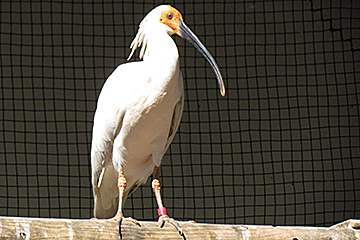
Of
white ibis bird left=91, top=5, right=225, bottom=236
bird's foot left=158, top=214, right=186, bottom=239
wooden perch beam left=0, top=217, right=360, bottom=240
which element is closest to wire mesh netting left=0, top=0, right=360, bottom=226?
white ibis bird left=91, top=5, right=225, bottom=236

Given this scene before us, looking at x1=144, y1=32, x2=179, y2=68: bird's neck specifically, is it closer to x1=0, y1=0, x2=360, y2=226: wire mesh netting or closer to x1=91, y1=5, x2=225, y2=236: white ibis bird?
x1=91, y1=5, x2=225, y2=236: white ibis bird

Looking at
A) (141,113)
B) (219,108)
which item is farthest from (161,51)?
(219,108)

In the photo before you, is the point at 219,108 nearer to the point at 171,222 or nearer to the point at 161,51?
the point at 161,51

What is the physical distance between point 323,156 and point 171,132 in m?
3.06

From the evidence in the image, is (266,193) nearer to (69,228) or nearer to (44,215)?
(44,215)

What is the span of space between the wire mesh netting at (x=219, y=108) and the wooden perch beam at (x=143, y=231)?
334 cm

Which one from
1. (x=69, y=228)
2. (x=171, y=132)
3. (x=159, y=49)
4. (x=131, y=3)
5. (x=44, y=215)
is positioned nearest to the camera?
(x=69, y=228)

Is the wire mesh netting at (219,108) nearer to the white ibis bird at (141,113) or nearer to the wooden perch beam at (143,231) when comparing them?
the white ibis bird at (141,113)

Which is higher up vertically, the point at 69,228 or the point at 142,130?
the point at 142,130

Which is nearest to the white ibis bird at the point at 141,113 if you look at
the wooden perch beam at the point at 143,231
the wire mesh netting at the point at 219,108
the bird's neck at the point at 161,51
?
the bird's neck at the point at 161,51

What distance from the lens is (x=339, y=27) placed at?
617 cm

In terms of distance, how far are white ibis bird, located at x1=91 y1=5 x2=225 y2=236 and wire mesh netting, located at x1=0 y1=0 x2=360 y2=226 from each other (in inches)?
96.0

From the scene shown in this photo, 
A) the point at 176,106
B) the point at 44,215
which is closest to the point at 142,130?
the point at 176,106

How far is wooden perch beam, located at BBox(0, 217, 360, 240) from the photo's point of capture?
86.2 inches
